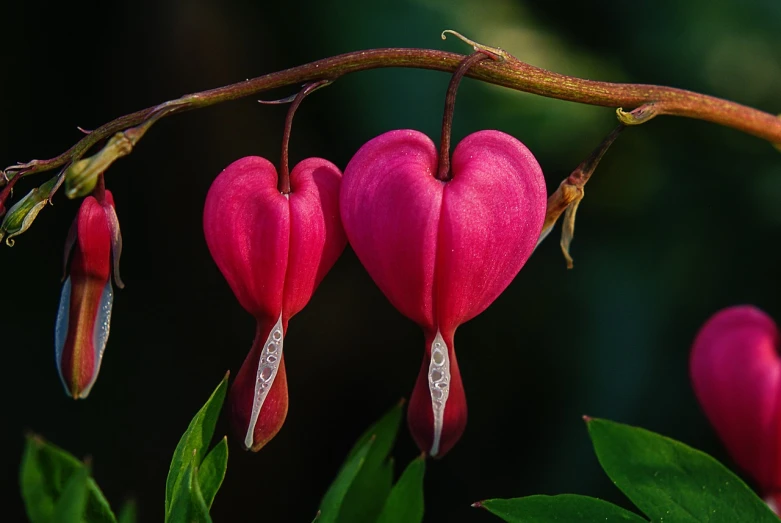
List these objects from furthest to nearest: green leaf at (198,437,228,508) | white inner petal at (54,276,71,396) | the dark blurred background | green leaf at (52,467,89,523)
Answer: the dark blurred background → green leaf at (198,437,228,508) → white inner petal at (54,276,71,396) → green leaf at (52,467,89,523)

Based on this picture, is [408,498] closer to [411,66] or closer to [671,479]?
[671,479]

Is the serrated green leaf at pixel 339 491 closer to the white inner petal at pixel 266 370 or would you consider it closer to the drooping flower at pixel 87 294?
the white inner petal at pixel 266 370

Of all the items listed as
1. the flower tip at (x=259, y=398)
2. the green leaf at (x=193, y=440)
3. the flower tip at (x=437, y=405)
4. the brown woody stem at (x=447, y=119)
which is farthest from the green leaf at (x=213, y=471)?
the brown woody stem at (x=447, y=119)

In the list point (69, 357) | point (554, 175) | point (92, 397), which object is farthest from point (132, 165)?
point (69, 357)

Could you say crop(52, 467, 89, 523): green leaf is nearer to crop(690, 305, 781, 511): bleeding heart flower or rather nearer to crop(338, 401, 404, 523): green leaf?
crop(338, 401, 404, 523): green leaf

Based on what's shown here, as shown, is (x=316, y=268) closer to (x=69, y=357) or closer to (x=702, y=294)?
(x=69, y=357)

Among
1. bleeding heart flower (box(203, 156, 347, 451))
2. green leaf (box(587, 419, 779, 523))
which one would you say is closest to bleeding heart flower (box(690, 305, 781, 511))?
green leaf (box(587, 419, 779, 523))
